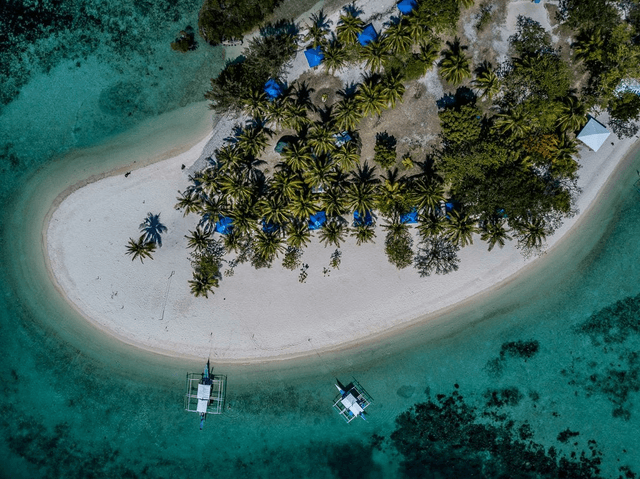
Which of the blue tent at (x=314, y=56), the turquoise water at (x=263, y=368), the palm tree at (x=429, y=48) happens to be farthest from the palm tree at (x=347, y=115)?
the turquoise water at (x=263, y=368)

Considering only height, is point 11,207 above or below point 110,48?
below

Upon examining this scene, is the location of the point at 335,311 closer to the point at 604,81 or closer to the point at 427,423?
the point at 427,423

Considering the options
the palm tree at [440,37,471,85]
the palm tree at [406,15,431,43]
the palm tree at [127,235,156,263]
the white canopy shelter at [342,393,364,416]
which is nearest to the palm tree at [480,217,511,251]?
the palm tree at [440,37,471,85]

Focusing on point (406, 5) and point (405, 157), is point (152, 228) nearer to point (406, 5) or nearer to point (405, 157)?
point (405, 157)

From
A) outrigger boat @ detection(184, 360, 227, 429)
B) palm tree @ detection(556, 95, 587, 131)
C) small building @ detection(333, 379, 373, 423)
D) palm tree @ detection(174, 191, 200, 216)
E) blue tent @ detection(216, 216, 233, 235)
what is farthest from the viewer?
outrigger boat @ detection(184, 360, 227, 429)

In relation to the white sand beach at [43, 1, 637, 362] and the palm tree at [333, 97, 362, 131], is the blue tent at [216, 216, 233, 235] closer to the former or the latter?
the white sand beach at [43, 1, 637, 362]

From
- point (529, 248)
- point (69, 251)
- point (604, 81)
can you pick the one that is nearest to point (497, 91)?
point (604, 81)
